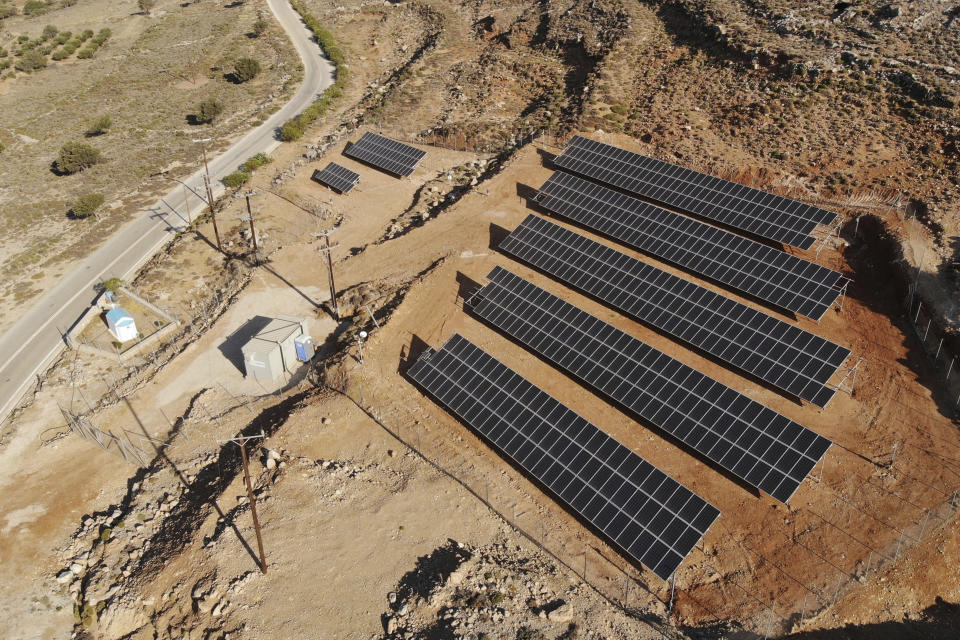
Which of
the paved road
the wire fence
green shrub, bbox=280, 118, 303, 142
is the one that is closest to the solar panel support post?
the wire fence

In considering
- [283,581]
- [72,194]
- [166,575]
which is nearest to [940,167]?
[283,581]

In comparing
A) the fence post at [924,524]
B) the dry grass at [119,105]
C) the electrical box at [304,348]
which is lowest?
the dry grass at [119,105]

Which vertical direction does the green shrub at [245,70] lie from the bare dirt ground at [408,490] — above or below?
below

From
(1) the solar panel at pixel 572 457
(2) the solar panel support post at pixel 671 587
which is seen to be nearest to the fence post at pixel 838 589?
(1) the solar panel at pixel 572 457

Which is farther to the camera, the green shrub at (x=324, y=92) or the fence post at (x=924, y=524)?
the green shrub at (x=324, y=92)

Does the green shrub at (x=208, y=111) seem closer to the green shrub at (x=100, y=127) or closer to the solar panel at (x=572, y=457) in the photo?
the green shrub at (x=100, y=127)

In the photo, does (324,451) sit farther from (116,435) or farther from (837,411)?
(837,411)

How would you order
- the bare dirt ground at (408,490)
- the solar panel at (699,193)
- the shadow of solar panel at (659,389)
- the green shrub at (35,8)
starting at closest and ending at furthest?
the bare dirt ground at (408,490), the shadow of solar panel at (659,389), the solar panel at (699,193), the green shrub at (35,8)

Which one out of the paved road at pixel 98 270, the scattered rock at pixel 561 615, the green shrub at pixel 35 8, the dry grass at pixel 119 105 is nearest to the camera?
the scattered rock at pixel 561 615
